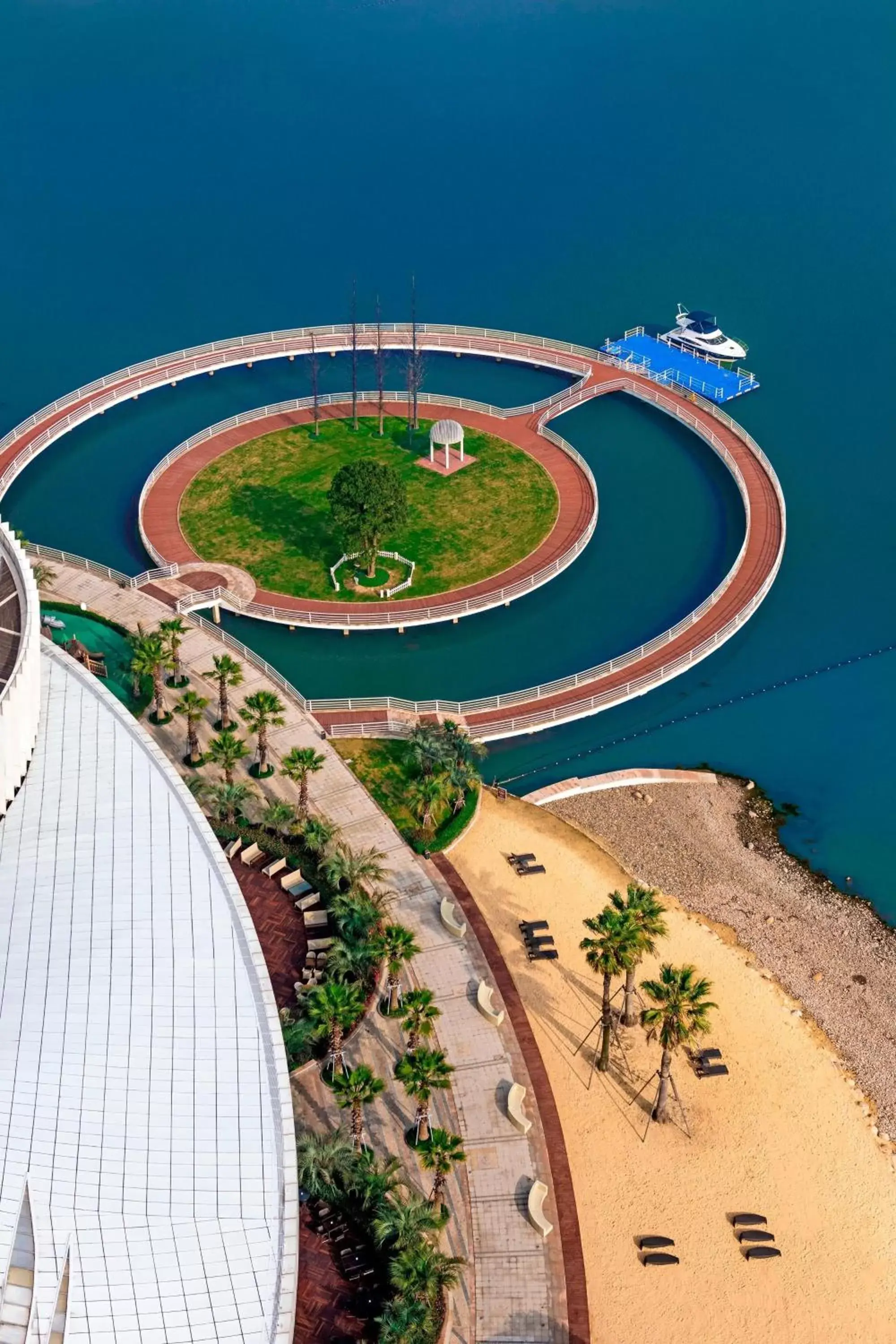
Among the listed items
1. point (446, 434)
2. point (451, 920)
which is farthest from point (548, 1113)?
point (446, 434)

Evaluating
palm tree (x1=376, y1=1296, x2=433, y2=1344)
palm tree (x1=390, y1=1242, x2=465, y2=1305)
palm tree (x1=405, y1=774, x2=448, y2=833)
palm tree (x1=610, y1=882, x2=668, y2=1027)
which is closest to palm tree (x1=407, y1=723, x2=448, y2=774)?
palm tree (x1=405, y1=774, x2=448, y2=833)

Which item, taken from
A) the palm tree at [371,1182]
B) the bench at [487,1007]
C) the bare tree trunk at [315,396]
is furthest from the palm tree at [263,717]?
the bare tree trunk at [315,396]

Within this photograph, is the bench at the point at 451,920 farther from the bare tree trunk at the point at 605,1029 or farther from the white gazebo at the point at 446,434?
the white gazebo at the point at 446,434

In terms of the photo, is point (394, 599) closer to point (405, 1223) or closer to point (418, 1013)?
point (418, 1013)

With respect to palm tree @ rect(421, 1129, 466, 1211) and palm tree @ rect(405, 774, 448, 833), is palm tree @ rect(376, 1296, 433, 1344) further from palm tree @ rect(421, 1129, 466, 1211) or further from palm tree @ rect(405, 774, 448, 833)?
palm tree @ rect(405, 774, 448, 833)

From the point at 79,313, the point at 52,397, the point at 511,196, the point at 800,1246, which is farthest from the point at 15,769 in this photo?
the point at 511,196

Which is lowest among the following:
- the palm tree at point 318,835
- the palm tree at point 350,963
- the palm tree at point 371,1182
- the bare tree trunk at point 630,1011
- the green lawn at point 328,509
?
the palm tree at point 371,1182

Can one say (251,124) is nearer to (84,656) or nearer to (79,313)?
(79,313)

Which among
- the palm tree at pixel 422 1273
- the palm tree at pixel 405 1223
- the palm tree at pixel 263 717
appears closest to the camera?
the palm tree at pixel 422 1273
